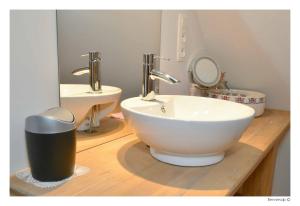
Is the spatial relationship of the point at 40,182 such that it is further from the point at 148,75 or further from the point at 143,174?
the point at 148,75

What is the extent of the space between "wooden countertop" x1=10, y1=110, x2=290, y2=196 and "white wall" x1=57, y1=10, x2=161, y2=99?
9.5 inches

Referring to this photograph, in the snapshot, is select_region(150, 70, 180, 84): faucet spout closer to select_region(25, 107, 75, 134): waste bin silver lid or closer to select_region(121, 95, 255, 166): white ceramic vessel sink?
select_region(121, 95, 255, 166): white ceramic vessel sink

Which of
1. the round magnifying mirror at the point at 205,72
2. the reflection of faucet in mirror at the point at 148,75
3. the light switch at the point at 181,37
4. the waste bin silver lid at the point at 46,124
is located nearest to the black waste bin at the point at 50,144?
the waste bin silver lid at the point at 46,124

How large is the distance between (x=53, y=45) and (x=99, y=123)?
1.20ft

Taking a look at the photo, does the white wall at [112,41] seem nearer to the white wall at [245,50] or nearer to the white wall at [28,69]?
the white wall at [28,69]

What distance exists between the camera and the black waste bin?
27.1 inches

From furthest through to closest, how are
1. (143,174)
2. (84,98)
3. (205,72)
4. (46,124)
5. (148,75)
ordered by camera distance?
(205,72) → (148,75) → (84,98) → (143,174) → (46,124)

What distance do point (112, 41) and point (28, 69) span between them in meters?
0.40

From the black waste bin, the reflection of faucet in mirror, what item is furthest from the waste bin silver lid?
the reflection of faucet in mirror

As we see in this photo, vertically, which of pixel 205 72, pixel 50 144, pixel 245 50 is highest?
pixel 245 50

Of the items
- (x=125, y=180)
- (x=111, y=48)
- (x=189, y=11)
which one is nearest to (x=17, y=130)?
(x=125, y=180)

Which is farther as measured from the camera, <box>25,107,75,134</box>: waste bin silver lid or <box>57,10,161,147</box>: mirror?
<box>57,10,161,147</box>: mirror

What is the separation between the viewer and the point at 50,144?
27.3 inches

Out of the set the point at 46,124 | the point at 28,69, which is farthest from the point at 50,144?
the point at 28,69
